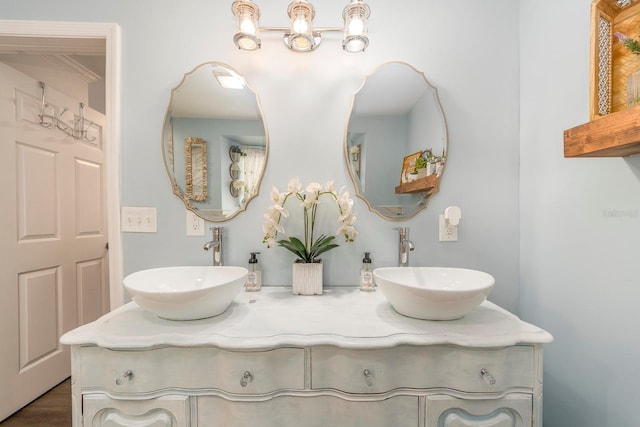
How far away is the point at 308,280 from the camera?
3.81 ft

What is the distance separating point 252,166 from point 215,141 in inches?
Answer: 8.4

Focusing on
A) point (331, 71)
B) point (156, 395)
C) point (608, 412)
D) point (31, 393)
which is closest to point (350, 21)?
point (331, 71)

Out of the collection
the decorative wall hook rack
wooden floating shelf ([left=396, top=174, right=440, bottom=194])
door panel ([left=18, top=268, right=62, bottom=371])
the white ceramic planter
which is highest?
the decorative wall hook rack

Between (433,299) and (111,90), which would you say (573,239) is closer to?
(433,299)

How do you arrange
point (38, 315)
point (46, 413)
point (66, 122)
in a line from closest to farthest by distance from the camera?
point (46, 413), point (38, 315), point (66, 122)

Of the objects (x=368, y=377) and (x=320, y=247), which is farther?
(x=320, y=247)

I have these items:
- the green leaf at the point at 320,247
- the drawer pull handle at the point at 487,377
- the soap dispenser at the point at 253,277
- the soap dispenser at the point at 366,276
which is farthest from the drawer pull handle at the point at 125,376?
the drawer pull handle at the point at 487,377

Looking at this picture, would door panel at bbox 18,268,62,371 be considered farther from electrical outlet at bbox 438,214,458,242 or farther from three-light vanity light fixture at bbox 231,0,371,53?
electrical outlet at bbox 438,214,458,242

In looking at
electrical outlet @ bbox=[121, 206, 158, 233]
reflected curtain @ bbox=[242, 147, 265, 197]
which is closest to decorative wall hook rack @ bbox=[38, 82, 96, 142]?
electrical outlet @ bbox=[121, 206, 158, 233]

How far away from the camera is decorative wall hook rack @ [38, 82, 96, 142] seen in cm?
165

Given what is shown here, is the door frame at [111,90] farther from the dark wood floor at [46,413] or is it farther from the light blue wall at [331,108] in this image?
the dark wood floor at [46,413]

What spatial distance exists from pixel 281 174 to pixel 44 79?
69.3 inches

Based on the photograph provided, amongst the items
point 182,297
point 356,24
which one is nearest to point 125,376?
point 182,297

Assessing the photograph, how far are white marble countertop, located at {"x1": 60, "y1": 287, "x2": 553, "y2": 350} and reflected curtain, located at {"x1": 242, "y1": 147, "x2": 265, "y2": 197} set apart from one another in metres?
0.55
